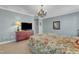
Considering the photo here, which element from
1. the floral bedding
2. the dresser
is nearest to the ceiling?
the dresser

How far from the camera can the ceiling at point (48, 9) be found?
217 cm

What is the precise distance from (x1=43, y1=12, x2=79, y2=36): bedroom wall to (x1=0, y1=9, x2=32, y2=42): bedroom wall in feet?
1.29

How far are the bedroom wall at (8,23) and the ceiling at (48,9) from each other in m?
0.08

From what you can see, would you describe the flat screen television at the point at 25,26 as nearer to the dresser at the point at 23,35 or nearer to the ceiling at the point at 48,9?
the dresser at the point at 23,35

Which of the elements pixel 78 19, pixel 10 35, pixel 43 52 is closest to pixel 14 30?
pixel 10 35

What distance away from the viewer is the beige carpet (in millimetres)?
2148

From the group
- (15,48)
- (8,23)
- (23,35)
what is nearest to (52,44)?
(23,35)

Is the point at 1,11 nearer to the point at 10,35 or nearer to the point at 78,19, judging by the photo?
the point at 10,35

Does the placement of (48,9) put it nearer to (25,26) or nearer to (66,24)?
(66,24)

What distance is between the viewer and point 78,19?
2.18 metres

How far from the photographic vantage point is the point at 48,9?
7.30 feet
